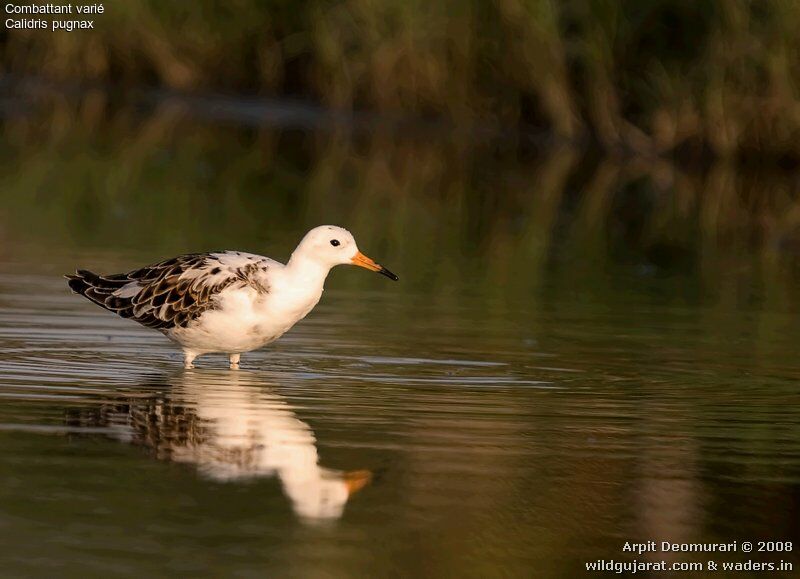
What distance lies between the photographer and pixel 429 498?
7965 mm

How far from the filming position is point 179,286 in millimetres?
11383

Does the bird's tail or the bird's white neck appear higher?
the bird's white neck

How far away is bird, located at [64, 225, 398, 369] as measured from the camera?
11016mm

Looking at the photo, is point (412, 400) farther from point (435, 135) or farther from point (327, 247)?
point (435, 135)

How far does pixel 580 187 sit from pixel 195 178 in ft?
14.9

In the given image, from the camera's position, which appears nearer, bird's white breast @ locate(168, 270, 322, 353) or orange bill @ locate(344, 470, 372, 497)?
orange bill @ locate(344, 470, 372, 497)

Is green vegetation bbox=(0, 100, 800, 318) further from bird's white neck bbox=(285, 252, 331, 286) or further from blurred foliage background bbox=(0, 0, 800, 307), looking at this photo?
bird's white neck bbox=(285, 252, 331, 286)

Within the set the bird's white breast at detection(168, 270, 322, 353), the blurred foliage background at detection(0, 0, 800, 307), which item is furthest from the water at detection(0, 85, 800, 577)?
the bird's white breast at detection(168, 270, 322, 353)

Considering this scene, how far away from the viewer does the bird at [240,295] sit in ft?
36.1

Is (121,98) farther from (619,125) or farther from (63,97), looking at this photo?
(619,125)

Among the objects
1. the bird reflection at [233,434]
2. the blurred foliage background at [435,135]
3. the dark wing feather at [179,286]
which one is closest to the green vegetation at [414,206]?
the blurred foliage background at [435,135]

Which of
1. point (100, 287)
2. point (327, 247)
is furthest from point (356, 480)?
point (100, 287)

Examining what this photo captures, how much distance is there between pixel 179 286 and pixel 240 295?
494 mm

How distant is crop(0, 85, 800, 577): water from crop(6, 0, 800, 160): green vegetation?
4.81 m
